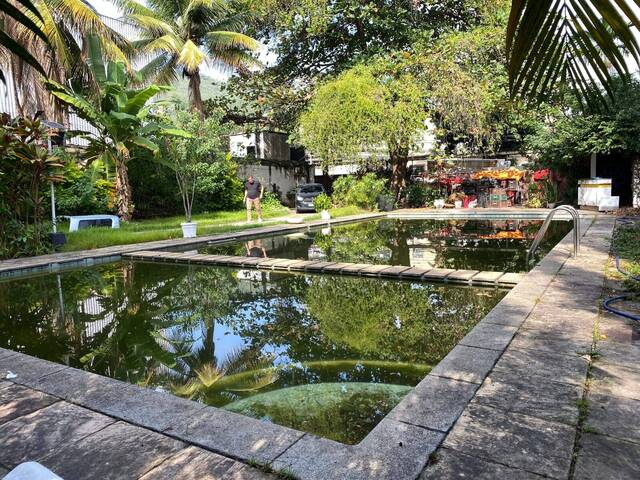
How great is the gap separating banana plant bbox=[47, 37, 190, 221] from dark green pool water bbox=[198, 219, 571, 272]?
15.3 ft

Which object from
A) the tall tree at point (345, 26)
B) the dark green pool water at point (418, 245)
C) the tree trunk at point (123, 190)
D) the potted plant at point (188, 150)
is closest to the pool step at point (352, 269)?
the dark green pool water at point (418, 245)

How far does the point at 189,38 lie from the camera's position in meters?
20.3

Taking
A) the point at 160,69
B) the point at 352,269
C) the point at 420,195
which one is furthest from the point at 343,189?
the point at 352,269

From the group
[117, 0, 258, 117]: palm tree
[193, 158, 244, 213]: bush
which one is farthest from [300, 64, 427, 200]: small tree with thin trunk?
[117, 0, 258, 117]: palm tree

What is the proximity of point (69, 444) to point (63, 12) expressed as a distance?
14127mm

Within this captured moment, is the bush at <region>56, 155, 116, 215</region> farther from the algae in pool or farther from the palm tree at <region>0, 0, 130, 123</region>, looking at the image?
the algae in pool

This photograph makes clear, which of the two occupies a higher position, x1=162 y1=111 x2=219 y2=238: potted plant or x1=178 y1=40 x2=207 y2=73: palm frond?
x1=178 y1=40 x2=207 y2=73: palm frond

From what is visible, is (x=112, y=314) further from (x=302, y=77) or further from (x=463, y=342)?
(x=302, y=77)

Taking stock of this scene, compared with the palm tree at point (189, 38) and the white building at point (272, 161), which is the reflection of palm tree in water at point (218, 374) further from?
the white building at point (272, 161)

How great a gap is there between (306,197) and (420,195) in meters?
5.63

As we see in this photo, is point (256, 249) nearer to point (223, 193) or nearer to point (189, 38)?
point (223, 193)

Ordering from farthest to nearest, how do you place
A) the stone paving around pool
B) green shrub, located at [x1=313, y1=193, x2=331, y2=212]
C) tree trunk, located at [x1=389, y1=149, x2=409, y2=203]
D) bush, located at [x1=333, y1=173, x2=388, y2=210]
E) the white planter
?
tree trunk, located at [x1=389, y1=149, x2=409, y2=203]
green shrub, located at [x1=313, y1=193, x2=331, y2=212]
bush, located at [x1=333, y1=173, x2=388, y2=210]
the white planter
the stone paving around pool

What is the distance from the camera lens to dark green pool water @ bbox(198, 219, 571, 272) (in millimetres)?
8328

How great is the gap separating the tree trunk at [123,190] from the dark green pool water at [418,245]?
521 centimetres
